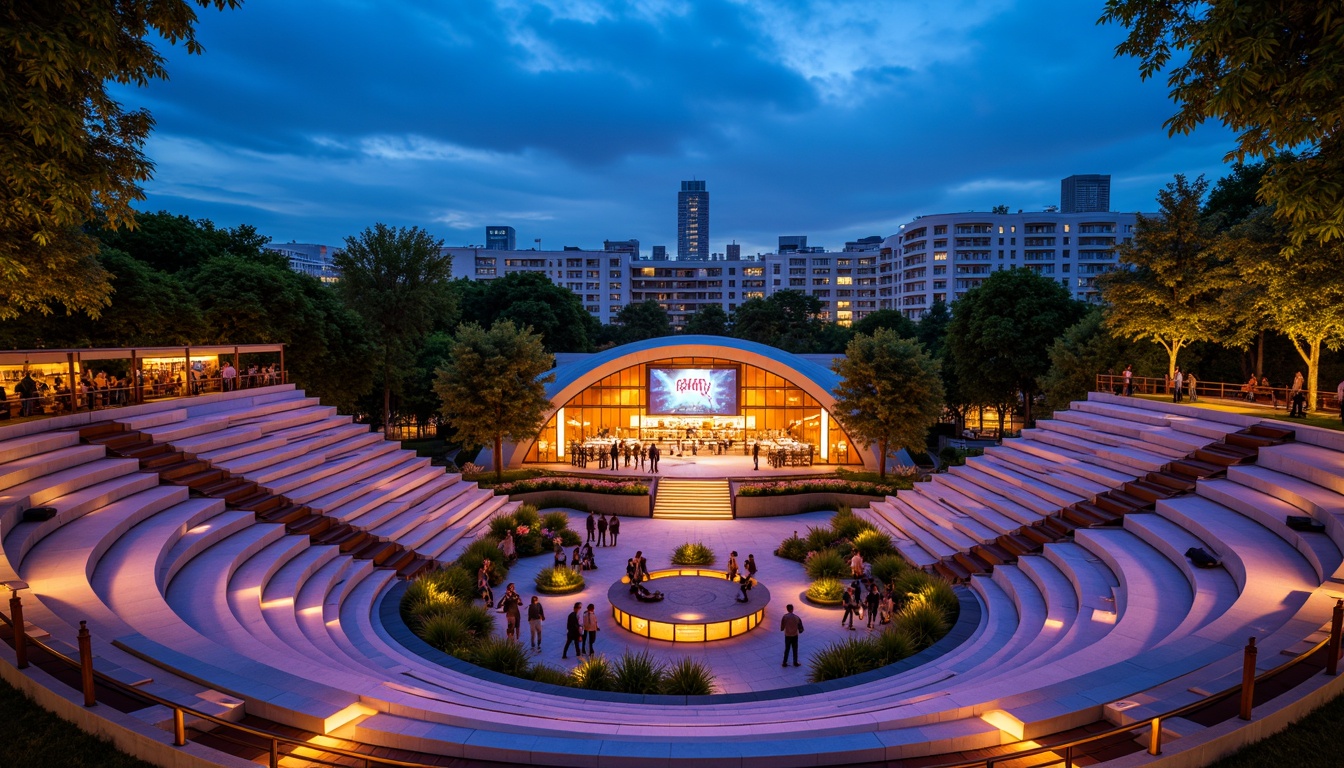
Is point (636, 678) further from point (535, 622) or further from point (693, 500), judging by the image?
point (693, 500)

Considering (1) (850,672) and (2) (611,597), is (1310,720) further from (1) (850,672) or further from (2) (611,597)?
(2) (611,597)

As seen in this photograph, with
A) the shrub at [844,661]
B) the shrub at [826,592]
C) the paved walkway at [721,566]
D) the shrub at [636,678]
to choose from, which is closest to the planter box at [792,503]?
the paved walkway at [721,566]

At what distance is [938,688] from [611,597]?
8.43 m

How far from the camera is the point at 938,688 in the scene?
9.79 m

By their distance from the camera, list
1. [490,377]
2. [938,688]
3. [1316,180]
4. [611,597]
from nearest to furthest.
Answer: [1316,180]
[938,688]
[611,597]
[490,377]

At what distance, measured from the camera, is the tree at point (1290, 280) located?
607 inches

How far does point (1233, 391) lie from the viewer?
26.6 meters

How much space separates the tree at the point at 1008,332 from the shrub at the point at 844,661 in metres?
29.3

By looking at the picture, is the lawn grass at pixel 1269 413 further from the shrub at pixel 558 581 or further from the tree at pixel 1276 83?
the shrub at pixel 558 581

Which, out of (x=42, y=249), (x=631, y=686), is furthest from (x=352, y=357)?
(x=631, y=686)

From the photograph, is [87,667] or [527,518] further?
[527,518]

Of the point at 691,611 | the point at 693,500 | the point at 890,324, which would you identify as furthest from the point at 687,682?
the point at 890,324

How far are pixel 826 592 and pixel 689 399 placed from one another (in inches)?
676

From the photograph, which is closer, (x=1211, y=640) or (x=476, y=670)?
(x=1211, y=640)
